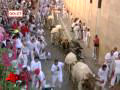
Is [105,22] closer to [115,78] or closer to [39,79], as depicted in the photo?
[115,78]

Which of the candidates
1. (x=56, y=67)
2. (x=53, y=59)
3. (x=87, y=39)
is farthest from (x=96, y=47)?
(x=56, y=67)

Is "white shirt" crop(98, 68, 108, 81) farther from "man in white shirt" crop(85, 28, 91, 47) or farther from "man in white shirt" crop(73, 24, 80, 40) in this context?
"man in white shirt" crop(73, 24, 80, 40)

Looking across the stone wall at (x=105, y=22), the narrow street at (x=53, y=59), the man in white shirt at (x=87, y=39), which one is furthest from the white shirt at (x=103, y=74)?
the man in white shirt at (x=87, y=39)

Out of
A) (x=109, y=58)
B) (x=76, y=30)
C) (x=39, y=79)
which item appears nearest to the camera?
(x=39, y=79)

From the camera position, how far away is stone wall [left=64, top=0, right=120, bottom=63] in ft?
58.2

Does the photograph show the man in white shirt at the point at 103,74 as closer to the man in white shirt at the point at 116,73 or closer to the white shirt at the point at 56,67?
the man in white shirt at the point at 116,73

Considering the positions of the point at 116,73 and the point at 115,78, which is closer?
the point at 116,73

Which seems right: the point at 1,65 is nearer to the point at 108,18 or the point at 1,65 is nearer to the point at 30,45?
the point at 30,45

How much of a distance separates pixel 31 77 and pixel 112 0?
695 centimetres

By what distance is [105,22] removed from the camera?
19594 millimetres

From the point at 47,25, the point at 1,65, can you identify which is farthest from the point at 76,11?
the point at 1,65

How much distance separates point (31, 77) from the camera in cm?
1416

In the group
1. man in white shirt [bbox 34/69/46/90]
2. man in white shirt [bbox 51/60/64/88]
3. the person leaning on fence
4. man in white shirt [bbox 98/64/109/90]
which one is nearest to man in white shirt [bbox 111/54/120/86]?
man in white shirt [bbox 98/64/109/90]

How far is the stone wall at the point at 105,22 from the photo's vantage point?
699 inches
